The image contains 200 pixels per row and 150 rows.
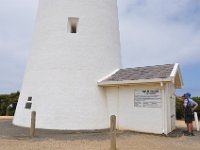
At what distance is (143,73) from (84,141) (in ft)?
15.4

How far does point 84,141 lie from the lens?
9.99 m

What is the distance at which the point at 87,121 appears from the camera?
13.1 meters

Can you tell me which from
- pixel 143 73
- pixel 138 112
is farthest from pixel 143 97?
pixel 143 73

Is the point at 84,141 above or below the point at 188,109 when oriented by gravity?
below

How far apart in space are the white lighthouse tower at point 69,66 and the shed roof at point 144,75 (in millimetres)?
565

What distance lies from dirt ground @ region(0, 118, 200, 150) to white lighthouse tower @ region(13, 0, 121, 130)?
133 cm

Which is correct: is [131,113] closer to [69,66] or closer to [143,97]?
[143,97]

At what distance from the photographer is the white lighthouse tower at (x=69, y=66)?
13.1m

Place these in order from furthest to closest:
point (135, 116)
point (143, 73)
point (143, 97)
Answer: point (143, 73), point (135, 116), point (143, 97)

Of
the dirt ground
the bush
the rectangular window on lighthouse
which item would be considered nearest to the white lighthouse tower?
the rectangular window on lighthouse

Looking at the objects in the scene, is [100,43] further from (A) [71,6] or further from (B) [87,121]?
(B) [87,121]

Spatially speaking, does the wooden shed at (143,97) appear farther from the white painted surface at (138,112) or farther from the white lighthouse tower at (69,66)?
the white lighthouse tower at (69,66)

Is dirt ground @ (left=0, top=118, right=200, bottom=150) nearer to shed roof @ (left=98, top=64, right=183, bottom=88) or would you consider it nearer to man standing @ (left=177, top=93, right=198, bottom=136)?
man standing @ (left=177, top=93, right=198, bottom=136)

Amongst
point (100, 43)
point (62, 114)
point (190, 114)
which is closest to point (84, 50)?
point (100, 43)
